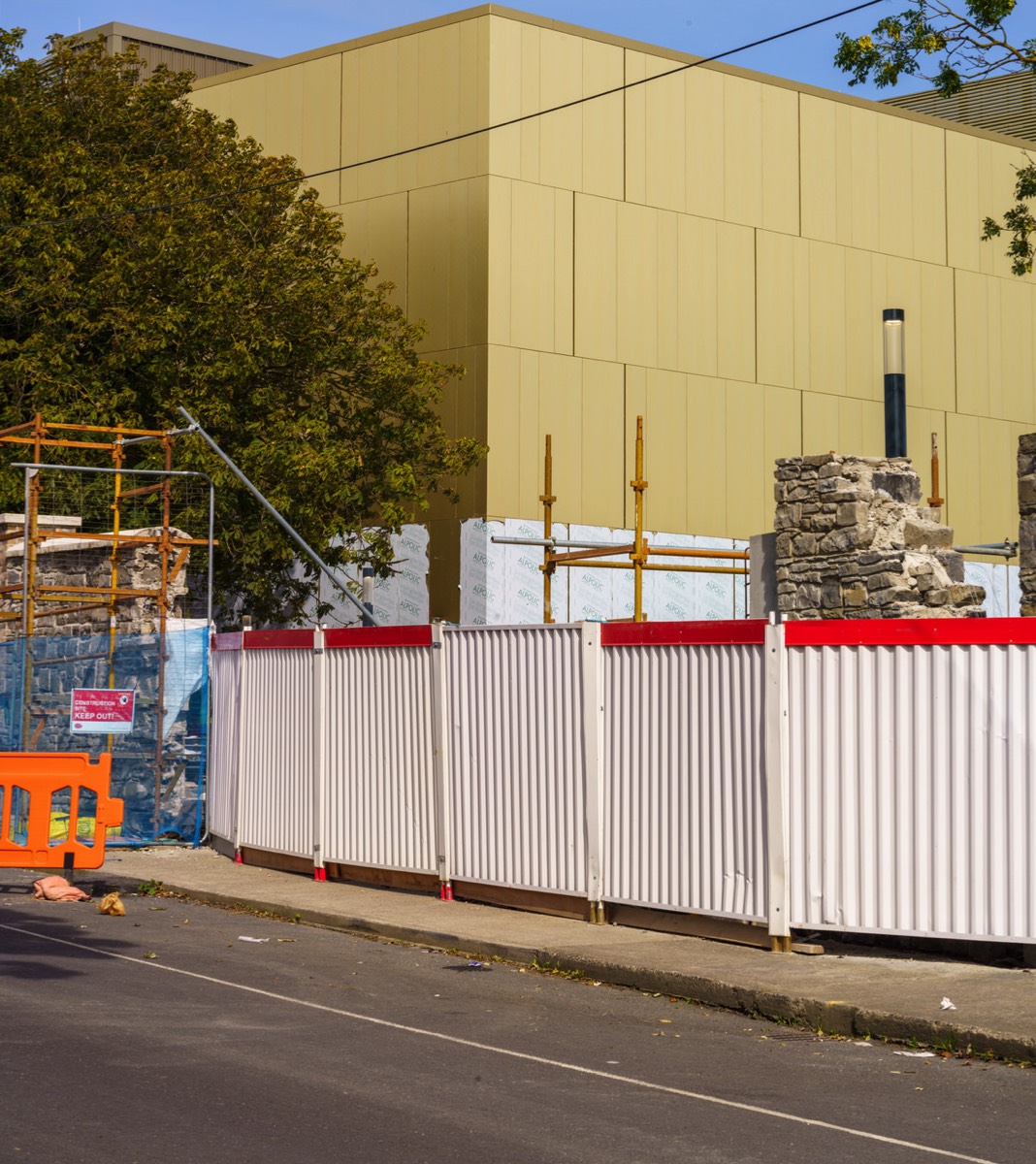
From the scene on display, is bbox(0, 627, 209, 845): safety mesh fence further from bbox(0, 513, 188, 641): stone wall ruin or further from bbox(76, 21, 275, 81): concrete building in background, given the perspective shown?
bbox(76, 21, 275, 81): concrete building in background

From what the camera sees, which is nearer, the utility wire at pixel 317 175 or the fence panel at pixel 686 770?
the fence panel at pixel 686 770

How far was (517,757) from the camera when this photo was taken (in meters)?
14.2

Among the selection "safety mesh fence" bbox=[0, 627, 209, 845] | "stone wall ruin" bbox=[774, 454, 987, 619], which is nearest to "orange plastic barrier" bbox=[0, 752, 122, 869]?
"safety mesh fence" bbox=[0, 627, 209, 845]

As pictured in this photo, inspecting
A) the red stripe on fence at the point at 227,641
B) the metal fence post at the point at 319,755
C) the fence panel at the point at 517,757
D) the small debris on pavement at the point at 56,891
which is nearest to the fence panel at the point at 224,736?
the red stripe on fence at the point at 227,641

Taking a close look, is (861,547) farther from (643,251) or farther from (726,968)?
(643,251)

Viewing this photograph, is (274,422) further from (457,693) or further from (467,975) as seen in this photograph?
(467,975)

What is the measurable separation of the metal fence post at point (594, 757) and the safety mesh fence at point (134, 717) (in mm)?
7548

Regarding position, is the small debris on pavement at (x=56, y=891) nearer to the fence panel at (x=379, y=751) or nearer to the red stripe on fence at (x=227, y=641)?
the fence panel at (x=379, y=751)

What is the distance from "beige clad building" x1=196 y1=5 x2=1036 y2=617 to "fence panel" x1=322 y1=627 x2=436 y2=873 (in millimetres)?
17832

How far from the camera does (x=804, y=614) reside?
61.2 feet

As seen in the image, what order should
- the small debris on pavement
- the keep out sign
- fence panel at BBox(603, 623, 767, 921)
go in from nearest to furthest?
1. fence panel at BBox(603, 623, 767, 921)
2. the small debris on pavement
3. the keep out sign

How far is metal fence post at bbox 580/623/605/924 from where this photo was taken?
13.4 m

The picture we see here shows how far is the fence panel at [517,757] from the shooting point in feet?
44.9

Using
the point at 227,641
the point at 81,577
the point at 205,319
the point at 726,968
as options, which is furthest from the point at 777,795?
the point at 205,319
